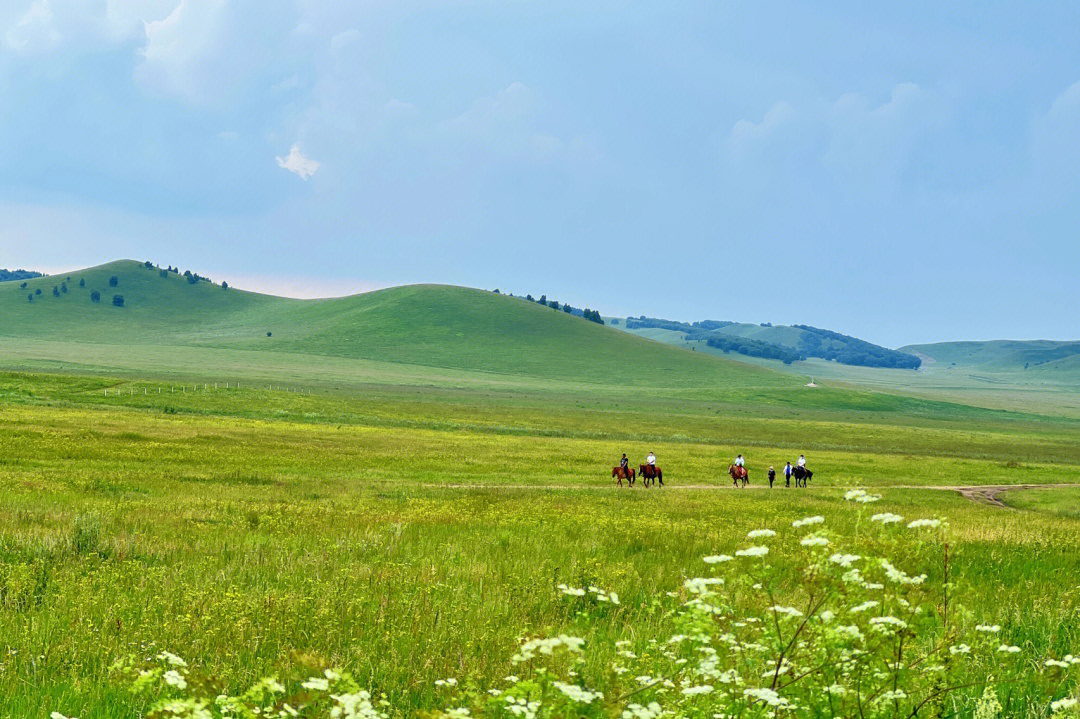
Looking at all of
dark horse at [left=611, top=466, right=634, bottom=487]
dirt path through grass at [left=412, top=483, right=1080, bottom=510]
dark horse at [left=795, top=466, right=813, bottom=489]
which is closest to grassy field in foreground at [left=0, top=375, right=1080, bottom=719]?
dirt path through grass at [left=412, top=483, right=1080, bottom=510]

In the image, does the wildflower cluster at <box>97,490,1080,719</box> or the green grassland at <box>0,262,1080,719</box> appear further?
the green grassland at <box>0,262,1080,719</box>

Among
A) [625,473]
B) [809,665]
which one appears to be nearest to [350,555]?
[809,665]

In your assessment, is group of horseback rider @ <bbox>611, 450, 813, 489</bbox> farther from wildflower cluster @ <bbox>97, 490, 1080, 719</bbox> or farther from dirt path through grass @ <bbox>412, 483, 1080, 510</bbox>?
wildflower cluster @ <bbox>97, 490, 1080, 719</bbox>

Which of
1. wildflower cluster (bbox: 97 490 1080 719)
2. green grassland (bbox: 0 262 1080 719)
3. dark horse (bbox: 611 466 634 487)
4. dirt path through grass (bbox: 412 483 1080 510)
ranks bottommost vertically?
dirt path through grass (bbox: 412 483 1080 510)

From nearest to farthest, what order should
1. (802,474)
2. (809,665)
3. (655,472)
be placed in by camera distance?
(809,665), (655,472), (802,474)

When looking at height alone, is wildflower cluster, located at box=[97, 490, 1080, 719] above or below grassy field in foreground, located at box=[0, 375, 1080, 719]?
above

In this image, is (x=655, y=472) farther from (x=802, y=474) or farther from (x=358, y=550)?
(x=358, y=550)

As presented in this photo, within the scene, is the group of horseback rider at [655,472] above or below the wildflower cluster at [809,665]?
below

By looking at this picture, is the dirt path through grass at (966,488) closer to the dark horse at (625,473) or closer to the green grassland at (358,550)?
the dark horse at (625,473)

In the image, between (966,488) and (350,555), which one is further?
(966,488)

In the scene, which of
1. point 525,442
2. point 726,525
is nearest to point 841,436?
point 525,442

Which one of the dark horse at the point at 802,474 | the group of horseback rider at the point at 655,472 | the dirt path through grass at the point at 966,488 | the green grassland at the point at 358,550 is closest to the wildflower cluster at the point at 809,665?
the green grassland at the point at 358,550

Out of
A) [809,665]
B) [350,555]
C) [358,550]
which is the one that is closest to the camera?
[809,665]

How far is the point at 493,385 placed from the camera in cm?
19850
